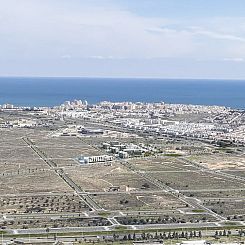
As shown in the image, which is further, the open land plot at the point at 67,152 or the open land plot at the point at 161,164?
the open land plot at the point at 67,152

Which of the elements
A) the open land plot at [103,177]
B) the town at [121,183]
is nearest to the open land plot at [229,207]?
the town at [121,183]

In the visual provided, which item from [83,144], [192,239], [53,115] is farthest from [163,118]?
[192,239]

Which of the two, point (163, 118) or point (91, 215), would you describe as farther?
point (163, 118)

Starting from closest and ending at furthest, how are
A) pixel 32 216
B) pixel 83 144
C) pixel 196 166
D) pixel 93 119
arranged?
pixel 32 216, pixel 196 166, pixel 83 144, pixel 93 119

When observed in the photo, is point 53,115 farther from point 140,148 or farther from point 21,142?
point 140,148

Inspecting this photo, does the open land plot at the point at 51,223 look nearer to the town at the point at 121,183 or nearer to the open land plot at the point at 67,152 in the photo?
the town at the point at 121,183

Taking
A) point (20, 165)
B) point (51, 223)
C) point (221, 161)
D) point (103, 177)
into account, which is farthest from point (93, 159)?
point (51, 223)
